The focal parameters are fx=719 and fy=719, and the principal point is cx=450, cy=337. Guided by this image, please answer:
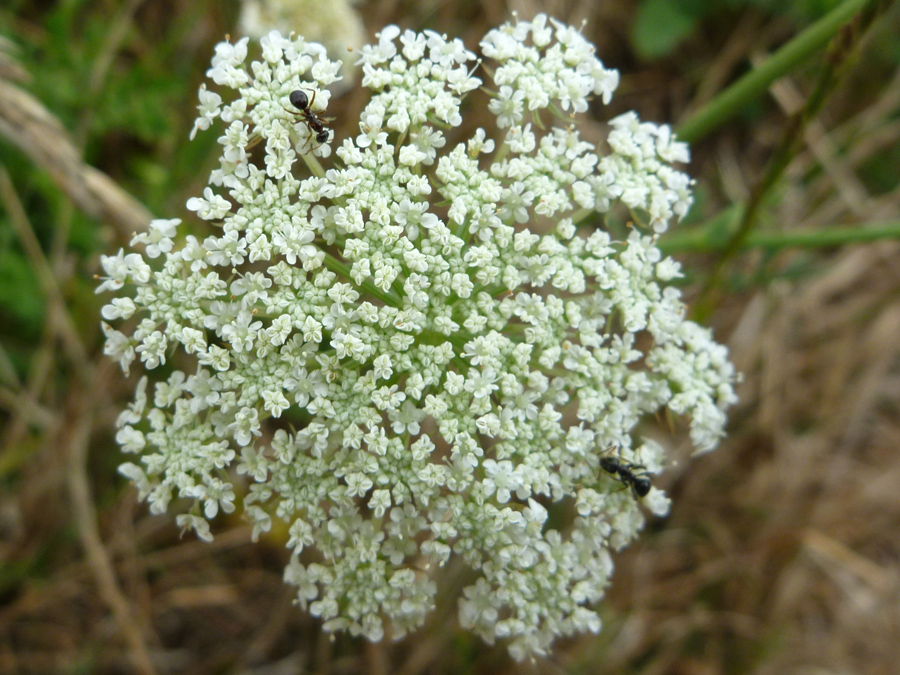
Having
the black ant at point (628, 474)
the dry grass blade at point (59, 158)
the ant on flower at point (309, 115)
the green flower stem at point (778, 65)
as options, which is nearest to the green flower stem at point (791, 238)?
the green flower stem at point (778, 65)

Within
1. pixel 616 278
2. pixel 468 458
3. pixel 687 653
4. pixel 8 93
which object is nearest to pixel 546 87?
pixel 616 278

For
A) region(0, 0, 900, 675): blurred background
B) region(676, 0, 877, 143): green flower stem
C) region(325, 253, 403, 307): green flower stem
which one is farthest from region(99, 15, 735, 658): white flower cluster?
region(0, 0, 900, 675): blurred background

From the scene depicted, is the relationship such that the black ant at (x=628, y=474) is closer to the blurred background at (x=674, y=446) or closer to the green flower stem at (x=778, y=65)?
the blurred background at (x=674, y=446)

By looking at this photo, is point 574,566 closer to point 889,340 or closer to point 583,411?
point 583,411

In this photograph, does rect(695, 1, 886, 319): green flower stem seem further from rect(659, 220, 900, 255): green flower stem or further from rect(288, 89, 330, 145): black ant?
rect(288, 89, 330, 145): black ant

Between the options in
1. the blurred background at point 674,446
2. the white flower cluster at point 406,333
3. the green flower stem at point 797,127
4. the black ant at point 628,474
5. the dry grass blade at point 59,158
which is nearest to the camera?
the white flower cluster at point 406,333

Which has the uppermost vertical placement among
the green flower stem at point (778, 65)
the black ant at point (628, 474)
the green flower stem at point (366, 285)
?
the green flower stem at point (778, 65)

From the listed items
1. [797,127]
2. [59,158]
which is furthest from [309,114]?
[797,127]
